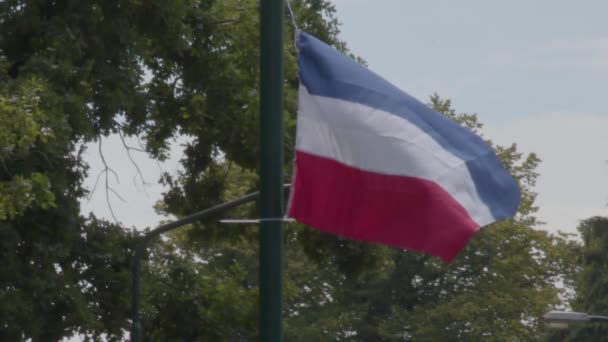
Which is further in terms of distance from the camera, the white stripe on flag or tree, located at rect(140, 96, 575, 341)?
tree, located at rect(140, 96, 575, 341)

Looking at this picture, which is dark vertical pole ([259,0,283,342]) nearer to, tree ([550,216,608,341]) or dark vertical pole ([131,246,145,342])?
dark vertical pole ([131,246,145,342])

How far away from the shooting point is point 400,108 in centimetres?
852

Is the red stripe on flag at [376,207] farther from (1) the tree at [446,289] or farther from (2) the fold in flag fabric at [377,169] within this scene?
(1) the tree at [446,289]

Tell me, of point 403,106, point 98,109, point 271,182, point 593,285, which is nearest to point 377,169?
point 403,106

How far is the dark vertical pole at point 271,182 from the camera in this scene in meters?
→ 7.45

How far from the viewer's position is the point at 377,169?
8312 mm

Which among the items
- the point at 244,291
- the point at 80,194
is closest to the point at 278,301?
the point at 80,194

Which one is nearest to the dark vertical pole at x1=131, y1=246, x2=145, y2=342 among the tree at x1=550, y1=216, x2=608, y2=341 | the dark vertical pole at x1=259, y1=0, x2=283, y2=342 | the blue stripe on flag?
the blue stripe on flag

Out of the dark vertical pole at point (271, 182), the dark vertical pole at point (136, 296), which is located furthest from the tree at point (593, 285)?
the dark vertical pole at point (271, 182)

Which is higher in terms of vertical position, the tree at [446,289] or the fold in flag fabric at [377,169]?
the tree at [446,289]

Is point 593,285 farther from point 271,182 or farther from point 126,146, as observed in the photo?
point 271,182

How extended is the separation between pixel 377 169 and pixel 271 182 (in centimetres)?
97

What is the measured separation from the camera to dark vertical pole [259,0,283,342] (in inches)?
293

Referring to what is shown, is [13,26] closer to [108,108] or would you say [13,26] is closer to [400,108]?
[108,108]
